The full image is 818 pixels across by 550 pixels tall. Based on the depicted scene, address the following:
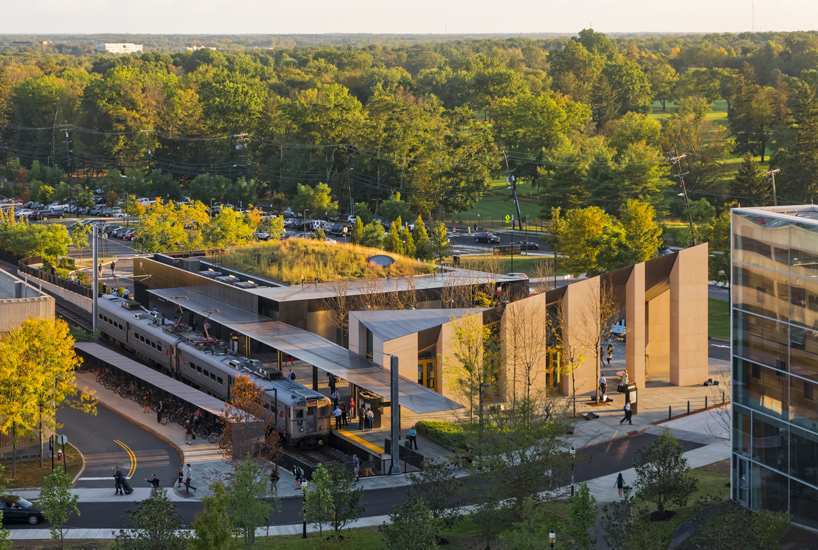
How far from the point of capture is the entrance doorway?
164 feet

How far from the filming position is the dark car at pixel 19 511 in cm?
3462

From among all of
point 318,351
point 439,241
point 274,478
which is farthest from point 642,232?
point 274,478

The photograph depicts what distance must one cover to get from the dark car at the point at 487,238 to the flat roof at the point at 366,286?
41.9 m

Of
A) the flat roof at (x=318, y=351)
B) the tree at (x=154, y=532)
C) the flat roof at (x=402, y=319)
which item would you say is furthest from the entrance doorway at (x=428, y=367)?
the tree at (x=154, y=532)

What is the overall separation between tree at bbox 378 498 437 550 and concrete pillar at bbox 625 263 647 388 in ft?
88.4

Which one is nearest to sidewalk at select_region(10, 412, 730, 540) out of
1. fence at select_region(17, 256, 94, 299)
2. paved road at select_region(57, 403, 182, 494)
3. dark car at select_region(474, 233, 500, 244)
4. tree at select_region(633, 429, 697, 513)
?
paved road at select_region(57, 403, 182, 494)

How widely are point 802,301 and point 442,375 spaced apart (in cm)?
2154

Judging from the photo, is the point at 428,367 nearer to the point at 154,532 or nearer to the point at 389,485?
the point at 389,485

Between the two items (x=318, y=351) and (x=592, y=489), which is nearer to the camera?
(x=592, y=489)

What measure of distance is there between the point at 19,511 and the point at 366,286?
29.9 m

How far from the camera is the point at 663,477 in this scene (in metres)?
33.8

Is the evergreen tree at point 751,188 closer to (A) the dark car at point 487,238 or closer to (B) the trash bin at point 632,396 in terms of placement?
(A) the dark car at point 487,238

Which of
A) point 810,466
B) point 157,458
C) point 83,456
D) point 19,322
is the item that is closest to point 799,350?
point 810,466

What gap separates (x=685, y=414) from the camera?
160 ft
